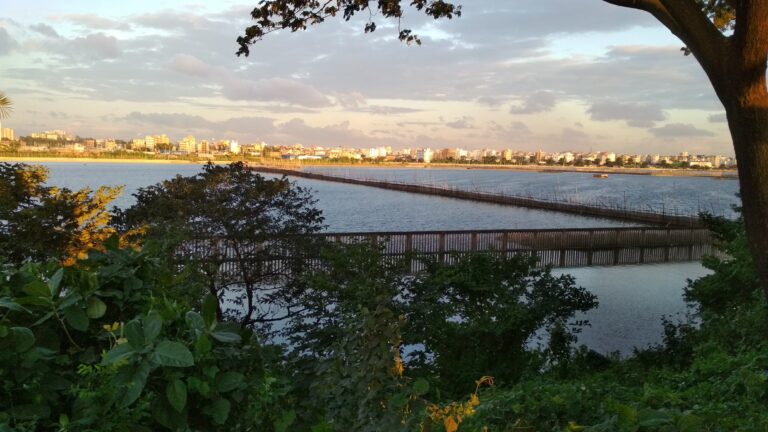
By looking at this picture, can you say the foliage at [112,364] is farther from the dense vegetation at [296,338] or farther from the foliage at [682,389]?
the foliage at [682,389]

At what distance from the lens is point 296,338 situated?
24.0 feet

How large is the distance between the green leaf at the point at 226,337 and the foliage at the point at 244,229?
9450 millimetres

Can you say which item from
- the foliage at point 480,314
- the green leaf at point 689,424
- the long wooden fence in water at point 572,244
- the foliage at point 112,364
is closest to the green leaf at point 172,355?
the foliage at point 112,364

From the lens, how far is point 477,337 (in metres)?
7.98

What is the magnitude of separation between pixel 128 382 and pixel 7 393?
0.30m

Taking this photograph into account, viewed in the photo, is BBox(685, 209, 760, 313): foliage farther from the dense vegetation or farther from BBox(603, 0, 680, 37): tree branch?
BBox(603, 0, 680, 37): tree branch

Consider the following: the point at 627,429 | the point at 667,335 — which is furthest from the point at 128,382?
the point at 667,335

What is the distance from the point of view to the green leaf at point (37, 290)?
1.28m

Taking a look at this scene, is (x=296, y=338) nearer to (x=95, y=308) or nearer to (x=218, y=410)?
(x=95, y=308)

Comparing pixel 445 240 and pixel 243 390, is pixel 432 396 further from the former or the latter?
pixel 445 240

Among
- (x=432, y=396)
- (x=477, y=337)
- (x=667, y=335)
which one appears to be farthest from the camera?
(x=667, y=335)

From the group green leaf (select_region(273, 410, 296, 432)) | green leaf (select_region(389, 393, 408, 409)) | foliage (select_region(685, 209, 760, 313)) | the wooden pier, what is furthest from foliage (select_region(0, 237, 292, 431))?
the wooden pier

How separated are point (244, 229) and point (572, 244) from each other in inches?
493

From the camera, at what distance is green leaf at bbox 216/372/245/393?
1241 mm
